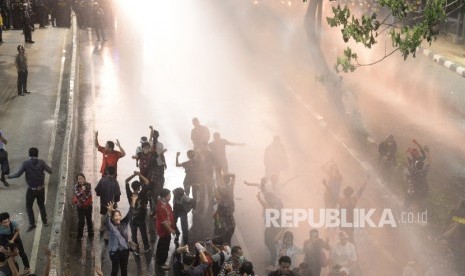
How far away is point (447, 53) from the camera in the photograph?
2577 cm

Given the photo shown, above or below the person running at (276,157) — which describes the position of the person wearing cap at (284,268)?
above

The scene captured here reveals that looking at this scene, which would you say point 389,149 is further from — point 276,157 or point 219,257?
point 219,257

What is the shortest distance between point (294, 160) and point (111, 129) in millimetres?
A: 5411

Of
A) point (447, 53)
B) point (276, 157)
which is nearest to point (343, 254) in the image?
point (276, 157)

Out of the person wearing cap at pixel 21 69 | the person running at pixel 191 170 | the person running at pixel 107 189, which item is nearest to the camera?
the person running at pixel 107 189

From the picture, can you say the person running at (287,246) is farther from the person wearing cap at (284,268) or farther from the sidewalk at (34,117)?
the sidewalk at (34,117)

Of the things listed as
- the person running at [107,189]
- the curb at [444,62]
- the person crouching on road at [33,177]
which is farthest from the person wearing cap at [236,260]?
the curb at [444,62]

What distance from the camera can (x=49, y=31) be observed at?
28.5 m

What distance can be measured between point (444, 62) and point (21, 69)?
15.2 m

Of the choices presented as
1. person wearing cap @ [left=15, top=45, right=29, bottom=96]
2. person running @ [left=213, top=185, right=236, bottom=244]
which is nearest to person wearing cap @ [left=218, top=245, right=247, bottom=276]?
person running @ [left=213, top=185, right=236, bottom=244]

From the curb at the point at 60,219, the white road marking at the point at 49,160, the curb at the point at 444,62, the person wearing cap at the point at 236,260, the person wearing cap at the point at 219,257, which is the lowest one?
the white road marking at the point at 49,160

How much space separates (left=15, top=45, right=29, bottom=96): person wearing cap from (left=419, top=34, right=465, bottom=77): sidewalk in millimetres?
14734

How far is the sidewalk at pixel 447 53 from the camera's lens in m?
23.9

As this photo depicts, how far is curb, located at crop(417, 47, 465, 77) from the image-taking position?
2323cm
